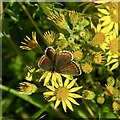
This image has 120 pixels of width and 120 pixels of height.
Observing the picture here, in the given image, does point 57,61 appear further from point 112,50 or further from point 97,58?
point 112,50

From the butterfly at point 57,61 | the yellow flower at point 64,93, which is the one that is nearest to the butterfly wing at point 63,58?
the butterfly at point 57,61

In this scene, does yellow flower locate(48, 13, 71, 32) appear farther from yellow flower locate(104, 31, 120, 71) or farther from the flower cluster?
yellow flower locate(104, 31, 120, 71)

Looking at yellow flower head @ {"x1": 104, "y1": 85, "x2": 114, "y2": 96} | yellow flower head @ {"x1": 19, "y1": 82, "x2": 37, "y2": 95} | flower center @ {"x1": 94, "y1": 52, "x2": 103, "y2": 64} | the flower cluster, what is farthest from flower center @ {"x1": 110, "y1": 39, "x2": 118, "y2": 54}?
yellow flower head @ {"x1": 19, "y1": 82, "x2": 37, "y2": 95}

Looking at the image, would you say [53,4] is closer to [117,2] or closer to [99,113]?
[117,2]

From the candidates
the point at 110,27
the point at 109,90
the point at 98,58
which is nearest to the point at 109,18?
the point at 110,27

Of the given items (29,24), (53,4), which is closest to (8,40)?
A: (29,24)

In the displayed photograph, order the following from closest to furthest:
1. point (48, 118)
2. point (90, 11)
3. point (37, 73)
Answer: point (37, 73), point (90, 11), point (48, 118)

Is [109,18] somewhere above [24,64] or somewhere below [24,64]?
above
